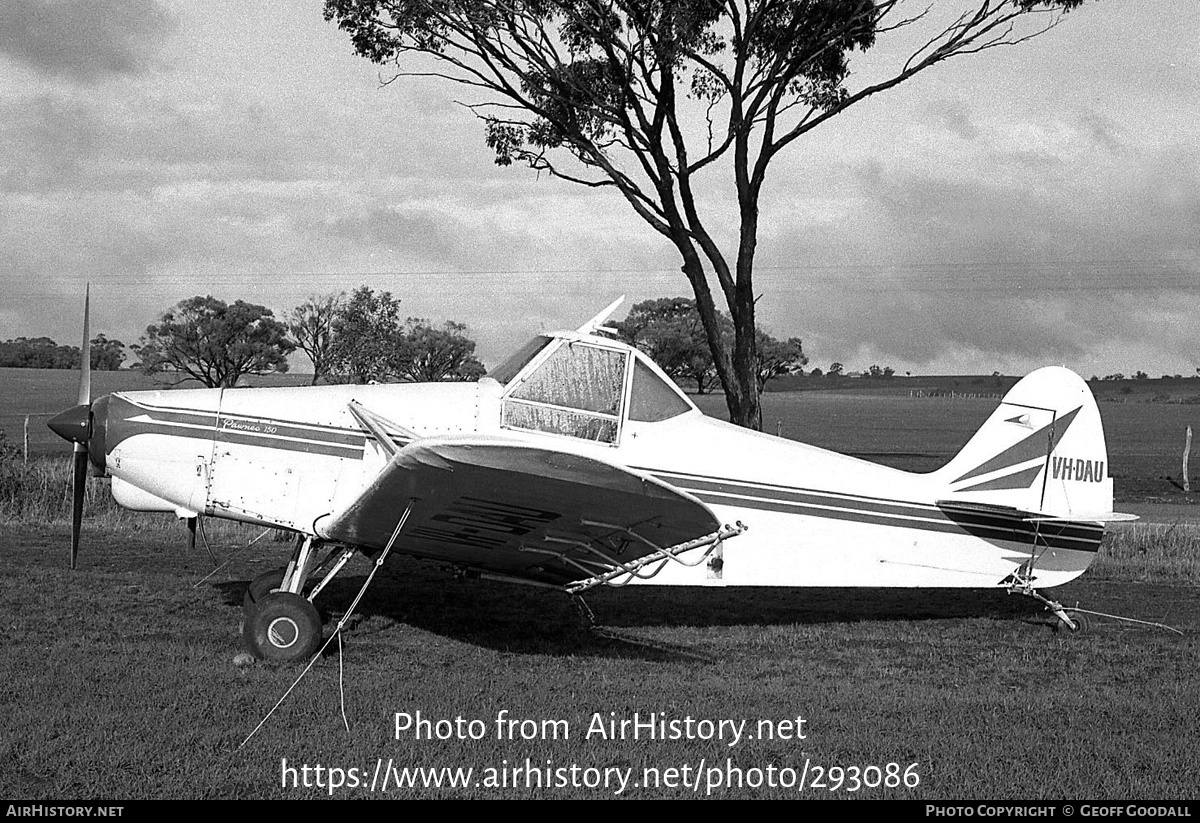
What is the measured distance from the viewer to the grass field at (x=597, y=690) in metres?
4.93

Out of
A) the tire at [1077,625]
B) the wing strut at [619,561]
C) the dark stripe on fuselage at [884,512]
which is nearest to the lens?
the wing strut at [619,561]

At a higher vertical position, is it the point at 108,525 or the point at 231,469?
the point at 231,469

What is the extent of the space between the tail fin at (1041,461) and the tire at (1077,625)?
101 centimetres

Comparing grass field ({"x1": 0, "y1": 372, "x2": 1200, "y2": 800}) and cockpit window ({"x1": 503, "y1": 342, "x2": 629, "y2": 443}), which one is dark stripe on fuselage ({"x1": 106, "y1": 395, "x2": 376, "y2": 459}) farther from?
grass field ({"x1": 0, "y1": 372, "x2": 1200, "y2": 800})

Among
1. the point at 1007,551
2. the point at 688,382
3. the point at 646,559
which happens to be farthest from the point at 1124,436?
the point at 646,559

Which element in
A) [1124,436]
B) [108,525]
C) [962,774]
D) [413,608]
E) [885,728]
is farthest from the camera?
[1124,436]

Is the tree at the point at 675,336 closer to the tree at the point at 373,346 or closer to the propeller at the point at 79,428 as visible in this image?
the tree at the point at 373,346

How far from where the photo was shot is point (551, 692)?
633cm

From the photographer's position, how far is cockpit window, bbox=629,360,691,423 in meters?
7.32

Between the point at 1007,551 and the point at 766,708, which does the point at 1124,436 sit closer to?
the point at 1007,551

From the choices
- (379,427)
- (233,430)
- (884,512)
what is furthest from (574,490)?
(884,512)

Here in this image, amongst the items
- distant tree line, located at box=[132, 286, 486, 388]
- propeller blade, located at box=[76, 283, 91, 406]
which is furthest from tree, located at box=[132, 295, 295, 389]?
propeller blade, located at box=[76, 283, 91, 406]

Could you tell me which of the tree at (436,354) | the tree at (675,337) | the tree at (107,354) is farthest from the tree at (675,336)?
the tree at (107,354)
